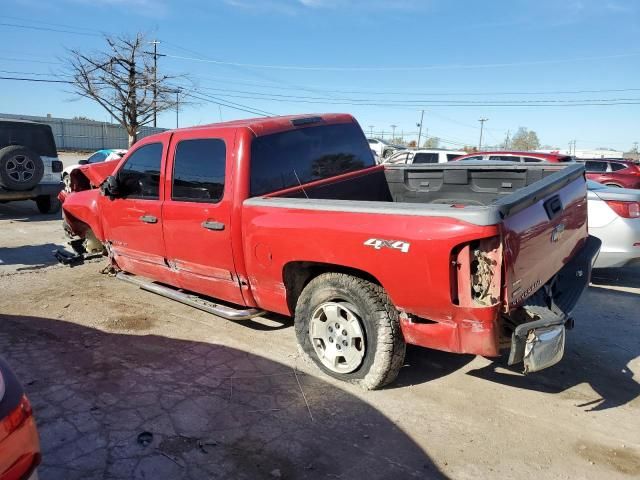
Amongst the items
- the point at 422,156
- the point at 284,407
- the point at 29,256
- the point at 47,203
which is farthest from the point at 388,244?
the point at 422,156

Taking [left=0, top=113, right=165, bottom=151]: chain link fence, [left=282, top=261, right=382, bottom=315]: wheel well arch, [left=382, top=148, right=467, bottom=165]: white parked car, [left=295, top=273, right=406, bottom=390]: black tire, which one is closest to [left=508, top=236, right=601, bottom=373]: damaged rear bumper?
[left=295, top=273, right=406, bottom=390]: black tire

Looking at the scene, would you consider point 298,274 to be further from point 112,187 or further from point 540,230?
point 112,187

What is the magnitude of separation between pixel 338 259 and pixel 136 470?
1693 millimetres

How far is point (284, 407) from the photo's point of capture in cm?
331

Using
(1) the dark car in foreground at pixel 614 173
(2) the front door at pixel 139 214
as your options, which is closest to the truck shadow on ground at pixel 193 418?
(2) the front door at pixel 139 214

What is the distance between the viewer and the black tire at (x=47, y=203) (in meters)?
11.8

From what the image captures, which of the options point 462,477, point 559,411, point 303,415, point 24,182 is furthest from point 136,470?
point 24,182

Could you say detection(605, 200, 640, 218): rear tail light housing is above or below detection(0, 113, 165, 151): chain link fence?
below

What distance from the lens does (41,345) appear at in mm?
4289

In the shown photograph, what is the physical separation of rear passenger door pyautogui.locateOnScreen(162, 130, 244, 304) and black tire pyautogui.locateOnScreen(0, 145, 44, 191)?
667 centimetres

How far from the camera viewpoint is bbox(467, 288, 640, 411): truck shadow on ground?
11.7ft

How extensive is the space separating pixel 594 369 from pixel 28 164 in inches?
397

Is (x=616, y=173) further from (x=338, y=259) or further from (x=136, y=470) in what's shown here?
(x=136, y=470)

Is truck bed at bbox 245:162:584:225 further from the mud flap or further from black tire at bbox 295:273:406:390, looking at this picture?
the mud flap
